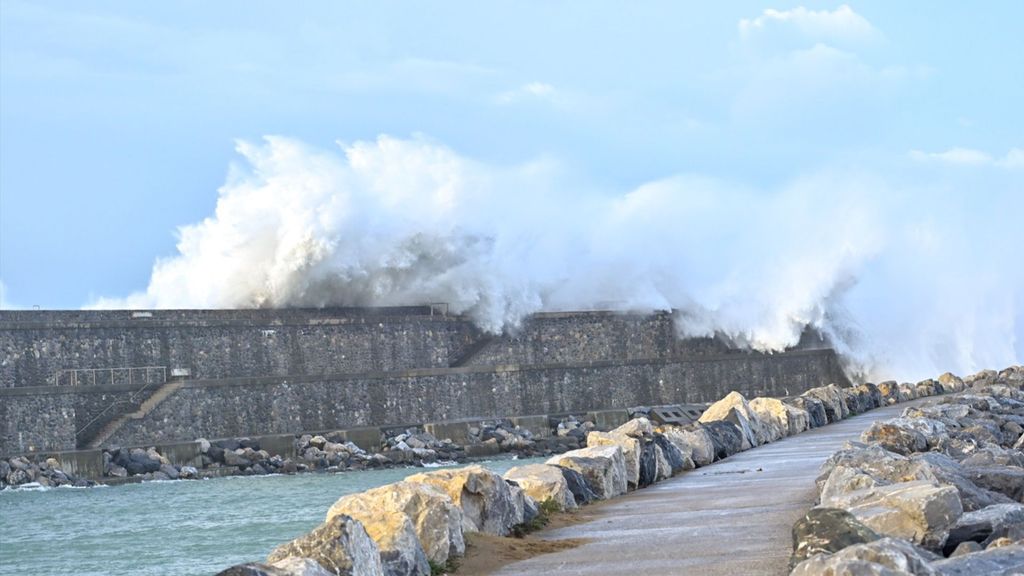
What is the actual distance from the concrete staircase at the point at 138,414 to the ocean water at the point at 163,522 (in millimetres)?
2769

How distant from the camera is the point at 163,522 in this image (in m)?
20.4

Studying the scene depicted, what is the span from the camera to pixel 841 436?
68.2ft

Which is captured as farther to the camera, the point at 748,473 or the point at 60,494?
the point at 60,494

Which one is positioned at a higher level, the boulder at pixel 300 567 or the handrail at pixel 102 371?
the handrail at pixel 102 371

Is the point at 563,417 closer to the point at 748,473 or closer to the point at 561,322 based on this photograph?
the point at 561,322

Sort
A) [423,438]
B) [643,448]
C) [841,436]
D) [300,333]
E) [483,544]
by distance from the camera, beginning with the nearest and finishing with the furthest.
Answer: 1. [483,544]
2. [643,448]
3. [841,436]
4. [423,438]
5. [300,333]

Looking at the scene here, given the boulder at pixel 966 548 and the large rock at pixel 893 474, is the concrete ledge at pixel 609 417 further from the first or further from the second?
the boulder at pixel 966 548

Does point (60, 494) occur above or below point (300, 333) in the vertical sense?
below

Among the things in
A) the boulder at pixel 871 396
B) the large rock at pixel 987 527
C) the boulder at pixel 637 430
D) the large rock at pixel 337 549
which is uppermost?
the boulder at pixel 871 396

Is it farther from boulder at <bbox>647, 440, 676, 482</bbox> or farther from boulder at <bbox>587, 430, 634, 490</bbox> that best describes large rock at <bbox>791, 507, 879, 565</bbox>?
boulder at <bbox>647, 440, 676, 482</bbox>

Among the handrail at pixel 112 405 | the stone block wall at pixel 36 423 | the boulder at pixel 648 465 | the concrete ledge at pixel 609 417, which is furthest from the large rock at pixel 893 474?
the concrete ledge at pixel 609 417

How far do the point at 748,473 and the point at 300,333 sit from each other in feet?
71.9

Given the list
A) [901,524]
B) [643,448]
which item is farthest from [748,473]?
[901,524]

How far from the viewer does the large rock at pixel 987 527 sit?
8078 mm
